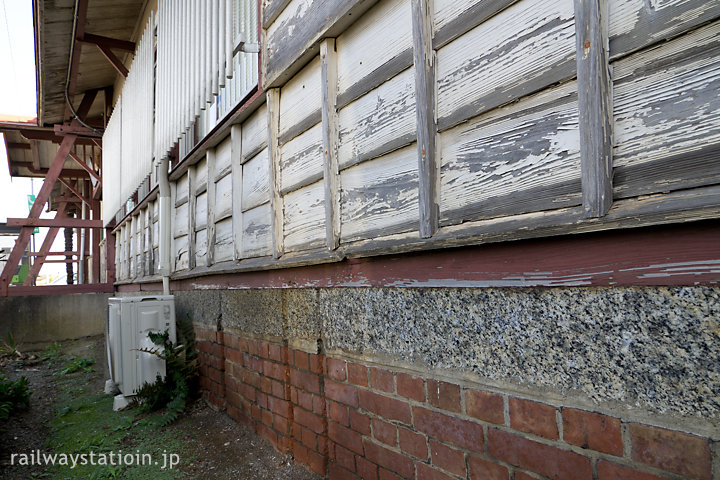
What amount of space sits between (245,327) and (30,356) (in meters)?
6.87

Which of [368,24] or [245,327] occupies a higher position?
[368,24]

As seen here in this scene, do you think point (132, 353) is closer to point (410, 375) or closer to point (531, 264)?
point (410, 375)

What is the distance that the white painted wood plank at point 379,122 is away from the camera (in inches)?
80.7

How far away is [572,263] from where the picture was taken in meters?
1.40

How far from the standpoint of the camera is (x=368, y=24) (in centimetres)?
233

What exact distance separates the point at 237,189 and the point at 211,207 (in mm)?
789

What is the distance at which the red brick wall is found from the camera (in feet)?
4.10

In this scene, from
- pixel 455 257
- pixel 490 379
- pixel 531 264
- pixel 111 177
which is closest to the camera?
pixel 531 264

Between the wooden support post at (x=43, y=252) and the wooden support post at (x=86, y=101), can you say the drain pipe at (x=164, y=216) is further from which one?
the wooden support post at (x=43, y=252)

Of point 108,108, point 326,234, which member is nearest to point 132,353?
point 326,234

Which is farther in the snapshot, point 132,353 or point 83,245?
point 83,245

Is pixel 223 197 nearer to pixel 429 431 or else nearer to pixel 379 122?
pixel 379 122

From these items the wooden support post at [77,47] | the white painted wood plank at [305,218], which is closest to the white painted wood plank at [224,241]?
the white painted wood plank at [305,218]

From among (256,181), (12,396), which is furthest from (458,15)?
(12,396)
